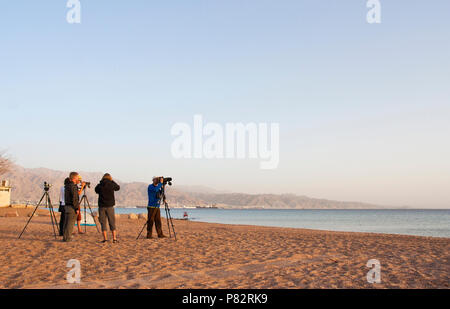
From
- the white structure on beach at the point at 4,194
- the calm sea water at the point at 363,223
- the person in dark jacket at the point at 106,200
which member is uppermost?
the person in dark jacket at the point at 106,200

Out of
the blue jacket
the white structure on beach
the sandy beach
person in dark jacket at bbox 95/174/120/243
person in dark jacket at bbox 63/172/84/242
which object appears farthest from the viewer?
the white structure on beach

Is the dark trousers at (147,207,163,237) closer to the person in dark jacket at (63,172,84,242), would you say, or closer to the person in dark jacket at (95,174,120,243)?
the person in dark jacket at (95,174,120,243)

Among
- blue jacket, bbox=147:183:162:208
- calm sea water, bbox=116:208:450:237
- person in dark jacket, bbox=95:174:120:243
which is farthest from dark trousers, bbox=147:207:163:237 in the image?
calm sea water, bbox=116:208:450:237

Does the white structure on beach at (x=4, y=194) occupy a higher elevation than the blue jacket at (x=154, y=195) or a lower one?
lower

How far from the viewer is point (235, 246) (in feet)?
39.3

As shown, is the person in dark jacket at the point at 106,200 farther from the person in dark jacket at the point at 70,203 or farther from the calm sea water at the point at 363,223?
the calm sea water at the point at 363,223

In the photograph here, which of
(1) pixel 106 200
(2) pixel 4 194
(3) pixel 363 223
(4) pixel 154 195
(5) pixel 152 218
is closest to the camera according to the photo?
(1) pixel 106 200

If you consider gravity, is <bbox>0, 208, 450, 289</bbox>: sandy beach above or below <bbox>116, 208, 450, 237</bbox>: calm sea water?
above

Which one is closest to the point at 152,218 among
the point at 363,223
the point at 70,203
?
the point at 70,203

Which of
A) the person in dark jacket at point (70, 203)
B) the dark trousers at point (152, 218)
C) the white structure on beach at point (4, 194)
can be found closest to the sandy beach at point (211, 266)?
the person in dark jacket at point (70, 203)

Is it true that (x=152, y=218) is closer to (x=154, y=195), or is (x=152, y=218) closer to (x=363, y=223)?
(x=154, y=195)
